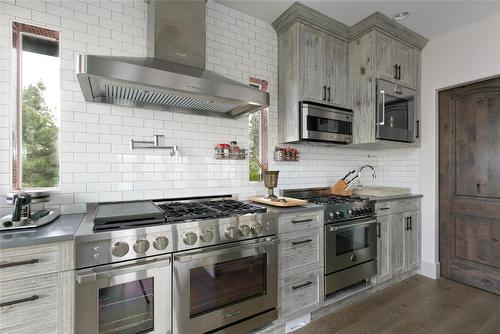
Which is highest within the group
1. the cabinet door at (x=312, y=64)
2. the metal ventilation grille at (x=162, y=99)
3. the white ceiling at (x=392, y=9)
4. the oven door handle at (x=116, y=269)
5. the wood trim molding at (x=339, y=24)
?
the white ceiling at (x=392, y=9)

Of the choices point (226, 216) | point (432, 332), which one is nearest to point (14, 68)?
point (226, 216)

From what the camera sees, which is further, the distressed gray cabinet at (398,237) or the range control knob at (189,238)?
the distressed gray cabinet at (398,237)

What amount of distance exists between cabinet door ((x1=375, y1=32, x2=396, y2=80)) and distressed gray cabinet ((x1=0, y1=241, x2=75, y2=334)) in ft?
10.5

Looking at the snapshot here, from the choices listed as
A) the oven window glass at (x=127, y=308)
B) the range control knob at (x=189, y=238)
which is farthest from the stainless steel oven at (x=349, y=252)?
the oven window glass at (x=127, y=308)

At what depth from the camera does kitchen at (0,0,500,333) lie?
147cm

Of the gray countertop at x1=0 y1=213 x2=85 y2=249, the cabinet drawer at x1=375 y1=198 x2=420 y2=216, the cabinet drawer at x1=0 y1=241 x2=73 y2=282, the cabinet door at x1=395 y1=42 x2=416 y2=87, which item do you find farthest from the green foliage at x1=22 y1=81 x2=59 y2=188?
the cabinet door at x1=395 y1=42 x2=416 y2=87

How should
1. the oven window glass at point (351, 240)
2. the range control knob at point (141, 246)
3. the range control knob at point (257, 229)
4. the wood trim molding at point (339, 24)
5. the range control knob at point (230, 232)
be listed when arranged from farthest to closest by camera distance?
the wood trim molding at point (339, 24), the oven window glass at point (351, 240), the range control knob at point (257, 229), the range control knob at point (230, 232), the range control knob at point (141, 246)

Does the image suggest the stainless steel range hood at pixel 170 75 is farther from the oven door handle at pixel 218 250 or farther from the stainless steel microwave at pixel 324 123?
the oven door handle at pixel 218 250

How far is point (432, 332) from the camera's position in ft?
6.87

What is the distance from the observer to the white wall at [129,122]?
1.88 m

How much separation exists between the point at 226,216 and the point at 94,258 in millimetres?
805

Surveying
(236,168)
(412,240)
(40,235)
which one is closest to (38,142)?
(40,235)

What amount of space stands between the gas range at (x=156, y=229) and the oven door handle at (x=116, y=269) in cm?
3

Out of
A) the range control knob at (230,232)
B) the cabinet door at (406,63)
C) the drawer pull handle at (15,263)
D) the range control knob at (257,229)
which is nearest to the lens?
the drawer pull handle at (15,263)
